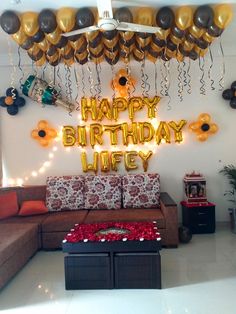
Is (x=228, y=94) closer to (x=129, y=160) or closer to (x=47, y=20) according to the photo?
(x=129, y=160)

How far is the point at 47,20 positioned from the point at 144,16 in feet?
3.45

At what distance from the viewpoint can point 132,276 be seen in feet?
10.4

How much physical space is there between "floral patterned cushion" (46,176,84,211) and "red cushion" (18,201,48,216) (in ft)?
0.44

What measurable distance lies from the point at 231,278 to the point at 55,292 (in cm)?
181

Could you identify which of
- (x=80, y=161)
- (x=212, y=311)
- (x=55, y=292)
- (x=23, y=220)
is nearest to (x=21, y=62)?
(x=80, y=161)

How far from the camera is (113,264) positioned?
317 centimetres

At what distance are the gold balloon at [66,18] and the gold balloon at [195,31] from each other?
1.35 metres

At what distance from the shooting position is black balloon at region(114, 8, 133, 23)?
11.1ft

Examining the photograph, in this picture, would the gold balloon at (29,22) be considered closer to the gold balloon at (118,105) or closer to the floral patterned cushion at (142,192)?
the gold balloon at (118,105)

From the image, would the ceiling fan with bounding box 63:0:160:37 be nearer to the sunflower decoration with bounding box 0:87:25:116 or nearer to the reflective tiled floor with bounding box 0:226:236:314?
the sunflower decoration with bounding box 0:87:25:116

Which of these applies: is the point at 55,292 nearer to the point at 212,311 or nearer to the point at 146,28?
the point at 212,311

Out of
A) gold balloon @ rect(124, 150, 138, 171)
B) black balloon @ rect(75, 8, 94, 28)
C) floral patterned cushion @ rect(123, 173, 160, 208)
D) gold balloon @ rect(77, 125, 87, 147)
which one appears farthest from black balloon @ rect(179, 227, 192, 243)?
black balloon @ rect(75, 8, 94, 28)

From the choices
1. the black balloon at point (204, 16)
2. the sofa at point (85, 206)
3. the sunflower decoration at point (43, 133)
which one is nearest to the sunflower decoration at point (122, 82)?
the sunflower decoration at point (43, 133)

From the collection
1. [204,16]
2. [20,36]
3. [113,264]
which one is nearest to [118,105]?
[20,36]
